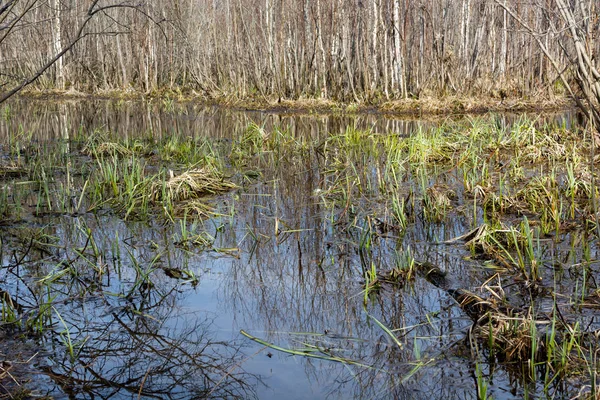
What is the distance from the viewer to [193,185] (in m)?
6.01

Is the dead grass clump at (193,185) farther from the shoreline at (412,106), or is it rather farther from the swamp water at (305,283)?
the shoreline at (412,106)

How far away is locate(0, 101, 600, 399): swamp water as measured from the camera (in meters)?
2.71

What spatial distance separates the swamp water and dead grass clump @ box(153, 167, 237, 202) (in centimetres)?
2

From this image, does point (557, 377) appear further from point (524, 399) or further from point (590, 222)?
point (590, 222)

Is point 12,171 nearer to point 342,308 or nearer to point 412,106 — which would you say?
point 342,308

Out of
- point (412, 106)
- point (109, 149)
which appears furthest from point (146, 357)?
point (412, 106)

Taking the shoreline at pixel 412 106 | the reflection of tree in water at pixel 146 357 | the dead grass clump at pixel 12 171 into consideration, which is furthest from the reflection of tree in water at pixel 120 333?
the shoreline at pixel 412 106

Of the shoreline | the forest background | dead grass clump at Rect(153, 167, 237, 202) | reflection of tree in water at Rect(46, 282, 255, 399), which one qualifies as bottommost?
reflection of tree in water at Rect(46, 282, 255, 399)

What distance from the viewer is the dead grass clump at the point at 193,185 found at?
5.84 m

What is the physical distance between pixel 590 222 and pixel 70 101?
1671 centimetres

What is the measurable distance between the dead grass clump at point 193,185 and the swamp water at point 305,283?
0.08 feet

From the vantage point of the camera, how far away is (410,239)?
464 cm

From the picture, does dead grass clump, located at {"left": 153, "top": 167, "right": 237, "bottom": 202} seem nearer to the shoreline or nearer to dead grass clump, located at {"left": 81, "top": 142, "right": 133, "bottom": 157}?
dead grass clump, located at {"left": 81, "top": 142, "right": 133, "bottom": 157}

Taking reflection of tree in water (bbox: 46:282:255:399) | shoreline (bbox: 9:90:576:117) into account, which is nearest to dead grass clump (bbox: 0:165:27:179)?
reflection of tree in water (bbox: 46:282:255:399)
